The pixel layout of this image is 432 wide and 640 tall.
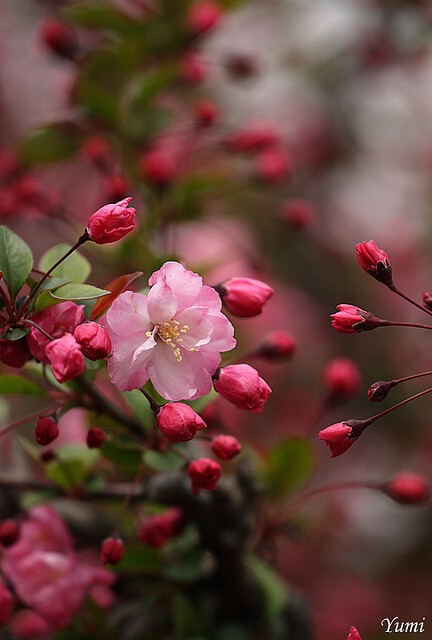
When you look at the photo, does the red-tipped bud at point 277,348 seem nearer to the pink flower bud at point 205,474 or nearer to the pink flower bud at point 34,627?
the pink flower bud at point 205,474

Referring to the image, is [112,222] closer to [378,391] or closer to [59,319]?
[59,319]

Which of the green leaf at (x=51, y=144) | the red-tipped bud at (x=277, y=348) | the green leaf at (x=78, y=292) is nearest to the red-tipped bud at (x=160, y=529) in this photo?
the red-tipped bud at (x=277, y=348)

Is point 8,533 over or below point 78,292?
below

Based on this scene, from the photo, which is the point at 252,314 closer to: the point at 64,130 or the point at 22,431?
the point at 64,130

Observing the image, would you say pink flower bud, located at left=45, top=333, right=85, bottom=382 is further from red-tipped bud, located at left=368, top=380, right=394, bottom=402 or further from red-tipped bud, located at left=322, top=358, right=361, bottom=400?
red-tipped bud, located at left=322, top=358, right=361, bottom=400

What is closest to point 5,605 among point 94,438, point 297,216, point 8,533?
point 8,533

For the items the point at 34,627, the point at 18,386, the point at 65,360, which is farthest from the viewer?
the point at 34,627

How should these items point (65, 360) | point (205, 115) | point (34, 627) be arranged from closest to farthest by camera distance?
point (65, 360) → point (34, 627) → point (205, 115)
